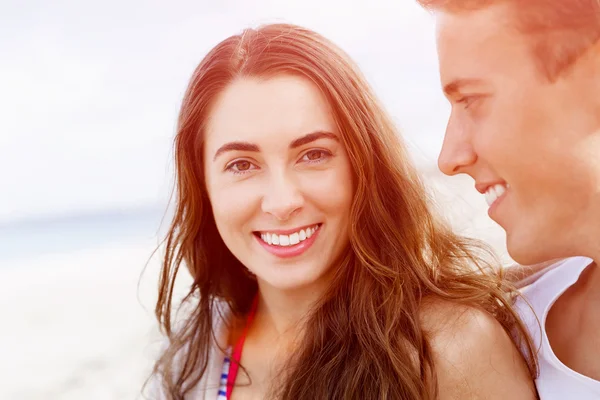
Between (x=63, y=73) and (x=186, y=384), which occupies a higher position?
(x=63, y=73)

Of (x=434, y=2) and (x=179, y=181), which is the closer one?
(x=434, y=2)

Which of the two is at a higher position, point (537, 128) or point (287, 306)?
point (537, 128)

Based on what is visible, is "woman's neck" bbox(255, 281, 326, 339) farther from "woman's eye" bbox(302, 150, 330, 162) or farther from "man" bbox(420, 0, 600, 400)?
"man" bbox(420, 0, 600, 400)

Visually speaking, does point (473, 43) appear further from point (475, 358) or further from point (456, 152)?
point (475, 358)

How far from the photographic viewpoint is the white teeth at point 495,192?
76.0 inches

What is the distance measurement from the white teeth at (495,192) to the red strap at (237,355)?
1.55 m

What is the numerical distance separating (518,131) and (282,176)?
100 cm

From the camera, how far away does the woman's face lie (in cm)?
248

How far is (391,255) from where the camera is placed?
2617 millimetres

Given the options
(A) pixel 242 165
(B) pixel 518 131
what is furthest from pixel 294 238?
(B) pixel 518 131

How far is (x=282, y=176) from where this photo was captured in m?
2.48

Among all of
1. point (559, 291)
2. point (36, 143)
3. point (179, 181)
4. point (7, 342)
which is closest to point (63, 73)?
point (36, 143)

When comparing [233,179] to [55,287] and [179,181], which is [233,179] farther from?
[55,287]

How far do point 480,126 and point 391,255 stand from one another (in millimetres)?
892
